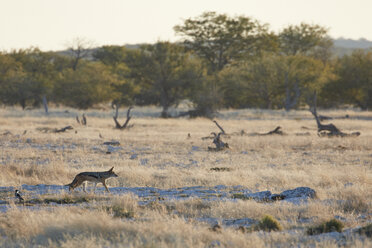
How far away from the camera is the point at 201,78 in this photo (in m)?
47.4

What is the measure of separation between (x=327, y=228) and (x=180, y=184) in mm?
5087

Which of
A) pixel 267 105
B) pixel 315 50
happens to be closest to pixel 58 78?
pixel 267 105

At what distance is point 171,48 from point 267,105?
1248 centimetres

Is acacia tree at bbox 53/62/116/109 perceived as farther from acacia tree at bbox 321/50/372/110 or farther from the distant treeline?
acacia tree at bbox 321/50/372/110

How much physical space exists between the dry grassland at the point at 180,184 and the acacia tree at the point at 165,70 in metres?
22.6

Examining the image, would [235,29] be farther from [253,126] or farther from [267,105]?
[253,126]

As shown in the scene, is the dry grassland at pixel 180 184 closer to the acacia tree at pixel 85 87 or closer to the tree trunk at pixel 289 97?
the tree trunk at pixel 289 97

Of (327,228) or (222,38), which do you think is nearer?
(327,228)

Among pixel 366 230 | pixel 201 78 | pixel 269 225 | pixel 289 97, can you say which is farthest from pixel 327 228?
pixel 289 97

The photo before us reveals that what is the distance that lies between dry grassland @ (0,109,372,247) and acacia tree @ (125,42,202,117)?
22582 mm

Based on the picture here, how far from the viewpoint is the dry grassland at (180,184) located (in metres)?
6.68

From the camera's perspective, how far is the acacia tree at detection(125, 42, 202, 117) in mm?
47344

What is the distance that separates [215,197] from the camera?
992cm

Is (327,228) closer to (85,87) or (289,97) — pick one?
(289,97)
